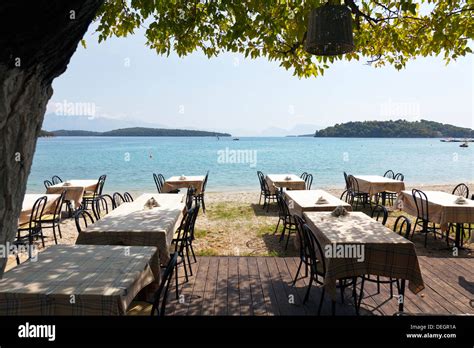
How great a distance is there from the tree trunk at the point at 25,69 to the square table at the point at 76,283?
52cm

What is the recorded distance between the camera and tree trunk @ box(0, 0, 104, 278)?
4.75ft

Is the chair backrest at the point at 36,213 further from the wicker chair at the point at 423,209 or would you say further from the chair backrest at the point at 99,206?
the wicker chair at the point at 423,209

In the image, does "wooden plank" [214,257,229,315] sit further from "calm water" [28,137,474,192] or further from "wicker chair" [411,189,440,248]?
"calm water" [28,137,474,192]

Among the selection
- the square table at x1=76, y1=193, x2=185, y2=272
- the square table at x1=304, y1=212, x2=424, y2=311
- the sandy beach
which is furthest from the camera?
the sandy beach

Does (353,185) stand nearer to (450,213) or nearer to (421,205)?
(421,205)

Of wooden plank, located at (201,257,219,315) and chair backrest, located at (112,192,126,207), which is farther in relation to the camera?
chair backrest, located at (112,192,126,207)

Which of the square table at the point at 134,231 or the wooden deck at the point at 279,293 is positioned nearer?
the wooden deck at the point at 279,293

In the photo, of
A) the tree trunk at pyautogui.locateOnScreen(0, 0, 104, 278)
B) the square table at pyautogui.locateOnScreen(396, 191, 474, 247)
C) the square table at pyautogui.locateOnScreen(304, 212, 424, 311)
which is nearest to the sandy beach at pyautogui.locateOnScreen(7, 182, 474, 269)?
the square table at pyautogui.locateOnScreen(396, 191, 474, 247)

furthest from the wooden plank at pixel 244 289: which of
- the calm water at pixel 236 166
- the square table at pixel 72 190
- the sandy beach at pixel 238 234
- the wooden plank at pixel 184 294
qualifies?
the calm water at pixel 236 166

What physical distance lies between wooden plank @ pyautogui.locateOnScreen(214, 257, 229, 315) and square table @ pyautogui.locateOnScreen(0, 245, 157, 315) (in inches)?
48.0

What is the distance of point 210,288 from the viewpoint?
4.32 metres

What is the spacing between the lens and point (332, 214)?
4664 mm

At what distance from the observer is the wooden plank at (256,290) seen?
3.76 metres
